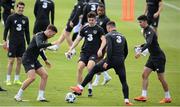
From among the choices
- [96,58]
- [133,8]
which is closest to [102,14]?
[96,58]

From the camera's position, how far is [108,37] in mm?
22219

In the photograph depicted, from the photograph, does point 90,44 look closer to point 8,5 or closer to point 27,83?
point 27,83

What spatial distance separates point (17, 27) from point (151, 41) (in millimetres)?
4926

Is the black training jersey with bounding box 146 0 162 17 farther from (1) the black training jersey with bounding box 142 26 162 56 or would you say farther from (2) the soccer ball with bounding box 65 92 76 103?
(2) the soccer ball with bounding box 65 92 76 103

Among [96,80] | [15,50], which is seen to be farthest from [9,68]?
[96,80]

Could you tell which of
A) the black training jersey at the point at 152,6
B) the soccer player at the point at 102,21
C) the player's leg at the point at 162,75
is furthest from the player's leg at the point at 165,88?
the black training jersey at the point at 152,6

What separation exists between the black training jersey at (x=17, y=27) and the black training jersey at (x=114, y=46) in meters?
3.93

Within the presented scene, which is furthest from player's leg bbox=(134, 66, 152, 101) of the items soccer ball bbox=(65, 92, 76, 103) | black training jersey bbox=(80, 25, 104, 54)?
soccer ball bbox=(65, 92, 76, 103)

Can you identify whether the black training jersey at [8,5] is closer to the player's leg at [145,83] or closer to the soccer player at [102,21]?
the soccer player at [102,21]

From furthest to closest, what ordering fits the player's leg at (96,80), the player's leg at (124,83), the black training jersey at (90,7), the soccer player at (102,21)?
the black training jersey at (90,7) < the player's leg at (96,80) < the soccer player at (102,21) < the player's leg at (124,83)

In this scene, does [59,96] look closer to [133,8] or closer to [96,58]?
[96,58]

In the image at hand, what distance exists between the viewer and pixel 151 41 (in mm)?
23125

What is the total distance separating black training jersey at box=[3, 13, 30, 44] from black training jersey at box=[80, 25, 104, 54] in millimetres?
2334

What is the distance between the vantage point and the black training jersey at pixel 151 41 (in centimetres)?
2305
